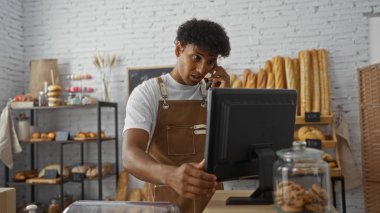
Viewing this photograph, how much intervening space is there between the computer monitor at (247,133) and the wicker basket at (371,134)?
2402 millimetres

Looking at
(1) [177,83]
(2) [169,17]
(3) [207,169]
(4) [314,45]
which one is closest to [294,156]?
(3) [207,169]

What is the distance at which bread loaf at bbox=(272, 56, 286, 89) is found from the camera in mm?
3658

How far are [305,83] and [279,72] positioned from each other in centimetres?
28

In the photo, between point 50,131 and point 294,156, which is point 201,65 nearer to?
point 294,156

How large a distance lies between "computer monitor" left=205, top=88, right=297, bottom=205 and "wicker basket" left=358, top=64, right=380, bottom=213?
2.40 m

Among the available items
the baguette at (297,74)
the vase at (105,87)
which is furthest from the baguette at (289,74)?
the vase at (105,87)

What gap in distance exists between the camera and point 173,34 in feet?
14.1

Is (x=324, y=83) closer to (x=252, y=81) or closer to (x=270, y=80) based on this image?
(x=270, y=80)

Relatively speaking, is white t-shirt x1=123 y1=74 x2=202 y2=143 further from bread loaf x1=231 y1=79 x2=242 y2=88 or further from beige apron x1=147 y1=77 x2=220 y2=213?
bread loaf x1=231 y1=79 x2=242 y2=88

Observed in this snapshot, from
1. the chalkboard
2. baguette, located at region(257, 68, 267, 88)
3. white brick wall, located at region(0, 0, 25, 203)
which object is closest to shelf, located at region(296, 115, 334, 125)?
baguette, located at region(257, 68, 267, 88)

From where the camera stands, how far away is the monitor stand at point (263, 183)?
1.21 m

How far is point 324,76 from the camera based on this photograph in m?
3.64

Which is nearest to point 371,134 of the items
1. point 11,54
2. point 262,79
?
point 262,79

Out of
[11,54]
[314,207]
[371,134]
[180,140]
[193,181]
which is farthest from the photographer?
[11,54]
